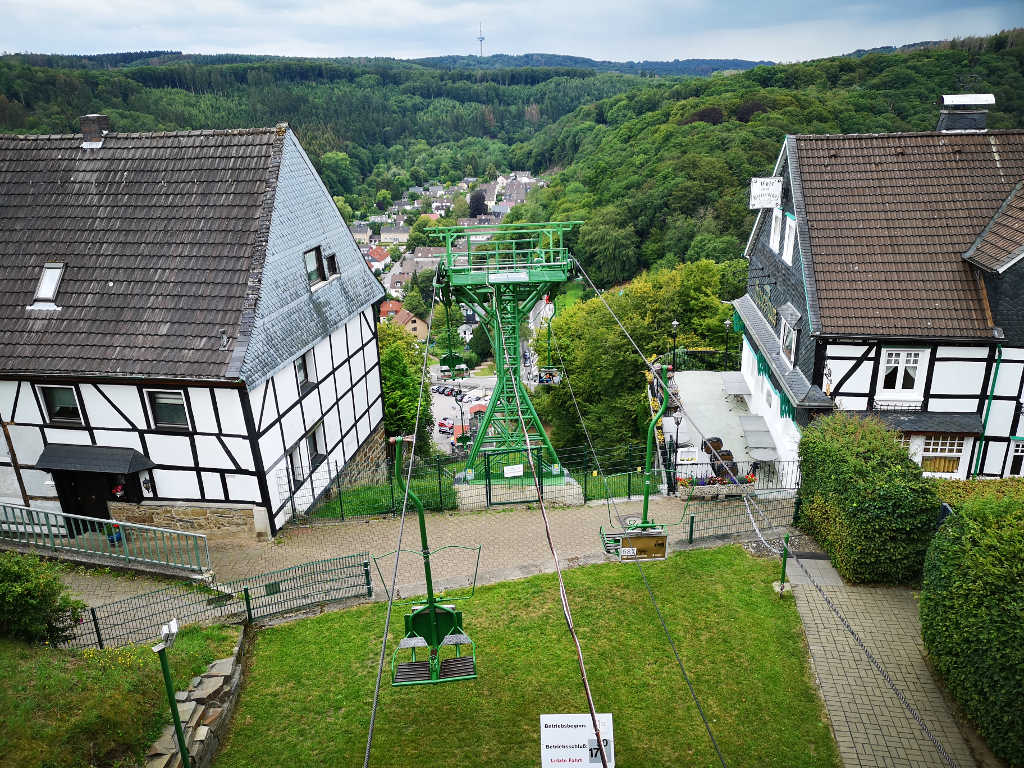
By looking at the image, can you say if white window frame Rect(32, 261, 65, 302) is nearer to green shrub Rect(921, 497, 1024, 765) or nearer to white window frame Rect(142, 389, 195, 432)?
white window frame Rect(142, 389, 195, 432)

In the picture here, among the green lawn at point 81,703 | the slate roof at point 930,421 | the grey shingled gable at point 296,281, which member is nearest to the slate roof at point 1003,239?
the slate roof at point 930,421

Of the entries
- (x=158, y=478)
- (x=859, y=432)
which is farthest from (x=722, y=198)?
(x=158, y=478)

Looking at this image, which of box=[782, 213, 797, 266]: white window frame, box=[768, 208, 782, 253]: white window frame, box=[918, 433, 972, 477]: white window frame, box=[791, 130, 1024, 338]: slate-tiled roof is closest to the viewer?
box=[791, 130, 1024, 338]: slate-tiled roof

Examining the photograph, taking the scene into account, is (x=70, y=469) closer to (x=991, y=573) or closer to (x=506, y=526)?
(x=506, y=526)

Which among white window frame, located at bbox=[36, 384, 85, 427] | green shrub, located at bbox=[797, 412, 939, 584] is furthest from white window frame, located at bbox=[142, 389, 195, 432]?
green shrub, located at bbox=[797, 412, 939, 584]

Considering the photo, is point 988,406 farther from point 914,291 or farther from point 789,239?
point 789,239
